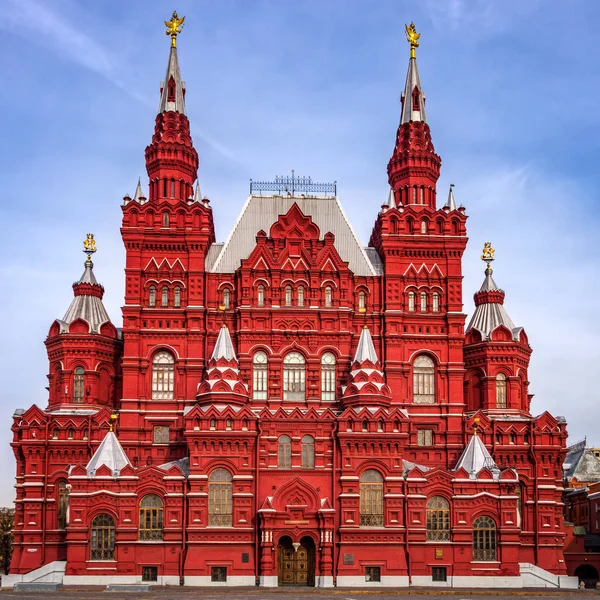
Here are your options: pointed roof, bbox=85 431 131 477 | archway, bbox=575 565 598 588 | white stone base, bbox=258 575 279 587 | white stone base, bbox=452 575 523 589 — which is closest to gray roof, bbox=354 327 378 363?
white stone base, bbox=452 575 523 589

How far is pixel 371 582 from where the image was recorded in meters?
65.8

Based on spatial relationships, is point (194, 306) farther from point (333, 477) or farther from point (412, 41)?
point (412, 41)

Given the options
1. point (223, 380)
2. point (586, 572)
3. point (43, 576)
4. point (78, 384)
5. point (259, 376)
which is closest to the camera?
point (43, 576)

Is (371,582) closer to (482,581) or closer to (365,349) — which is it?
(482,581)

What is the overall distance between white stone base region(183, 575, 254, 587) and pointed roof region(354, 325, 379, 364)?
16564 mm

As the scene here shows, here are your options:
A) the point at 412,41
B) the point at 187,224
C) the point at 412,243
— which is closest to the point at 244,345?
the point at 187,224

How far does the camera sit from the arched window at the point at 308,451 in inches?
2692

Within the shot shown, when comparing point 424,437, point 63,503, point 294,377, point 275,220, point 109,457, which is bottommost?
point 63,503

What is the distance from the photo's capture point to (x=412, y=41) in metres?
83.3

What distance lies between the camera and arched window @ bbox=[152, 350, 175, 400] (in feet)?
239

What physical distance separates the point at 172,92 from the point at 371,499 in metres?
36.0

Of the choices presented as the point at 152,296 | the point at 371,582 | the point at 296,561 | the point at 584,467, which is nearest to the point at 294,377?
the point at 152,296

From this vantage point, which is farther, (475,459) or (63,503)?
(63,503)

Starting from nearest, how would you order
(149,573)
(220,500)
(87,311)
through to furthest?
(149,573), (220,500), (87,311)
